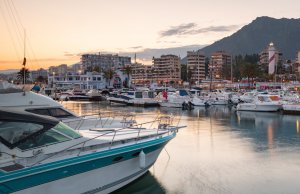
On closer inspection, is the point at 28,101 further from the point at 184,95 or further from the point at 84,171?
the point at 184,95

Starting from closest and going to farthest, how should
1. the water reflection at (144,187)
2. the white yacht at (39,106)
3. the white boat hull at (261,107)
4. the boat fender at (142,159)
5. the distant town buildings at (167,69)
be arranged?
the boat fender at (142,159) < the water reflection at (144,187) < the white yacht at (39,106) < the white boat hull at (261,107) < the distant town buildings at (167,69)

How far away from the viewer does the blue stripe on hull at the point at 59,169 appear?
909cm

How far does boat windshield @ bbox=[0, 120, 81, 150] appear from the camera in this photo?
9.86 m

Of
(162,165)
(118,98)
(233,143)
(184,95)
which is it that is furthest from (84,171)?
(118,98)

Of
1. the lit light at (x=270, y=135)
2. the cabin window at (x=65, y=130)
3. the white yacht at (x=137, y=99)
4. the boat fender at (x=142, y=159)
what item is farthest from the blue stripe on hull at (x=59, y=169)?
the white yacht at (x=137, y=99)

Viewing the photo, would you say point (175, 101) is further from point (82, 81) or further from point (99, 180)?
point (82, 81)

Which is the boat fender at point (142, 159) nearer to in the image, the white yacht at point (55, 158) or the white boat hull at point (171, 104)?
the white yacht at point (55, 158)

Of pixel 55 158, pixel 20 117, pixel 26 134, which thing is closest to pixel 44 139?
pixel 26 134

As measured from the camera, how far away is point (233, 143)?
914 inches

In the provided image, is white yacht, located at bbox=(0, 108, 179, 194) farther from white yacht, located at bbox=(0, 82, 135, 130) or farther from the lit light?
the lit light

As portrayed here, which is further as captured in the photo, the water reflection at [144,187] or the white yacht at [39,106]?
the white yacht at [39,106]

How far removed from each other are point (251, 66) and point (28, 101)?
99.8 metres

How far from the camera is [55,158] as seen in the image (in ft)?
33.7

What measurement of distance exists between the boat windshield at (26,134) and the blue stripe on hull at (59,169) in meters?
0.88
